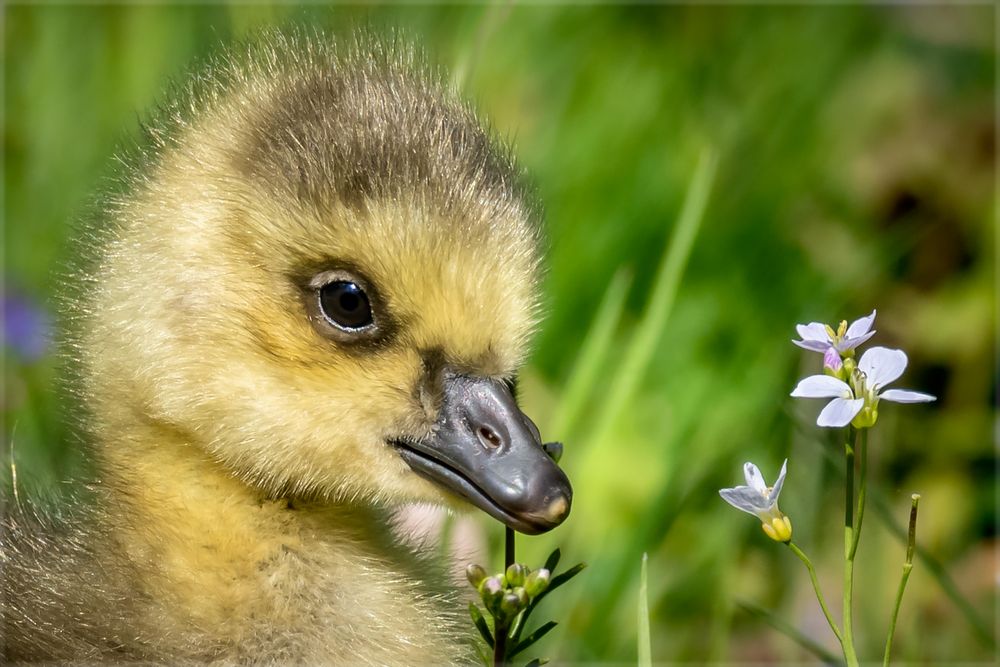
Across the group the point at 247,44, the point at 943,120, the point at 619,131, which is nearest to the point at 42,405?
the point at 247,44

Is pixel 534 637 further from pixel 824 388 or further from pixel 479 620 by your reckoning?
pixel 824 388

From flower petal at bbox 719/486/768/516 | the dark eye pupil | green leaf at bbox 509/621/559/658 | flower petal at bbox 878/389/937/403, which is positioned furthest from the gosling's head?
flower petal at bbox 878/389/937/403

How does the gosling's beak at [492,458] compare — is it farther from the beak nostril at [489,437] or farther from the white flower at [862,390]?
the white flower at [862,390]

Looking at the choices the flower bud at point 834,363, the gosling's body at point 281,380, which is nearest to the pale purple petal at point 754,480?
the flower bud at point 834,363

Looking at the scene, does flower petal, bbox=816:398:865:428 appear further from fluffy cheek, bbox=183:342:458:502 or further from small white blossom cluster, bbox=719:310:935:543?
fluffy cheek, bbox=183:342:458:502

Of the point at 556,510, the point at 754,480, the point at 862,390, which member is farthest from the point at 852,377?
the point at 556,510

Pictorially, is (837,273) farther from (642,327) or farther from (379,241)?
(379,241)
